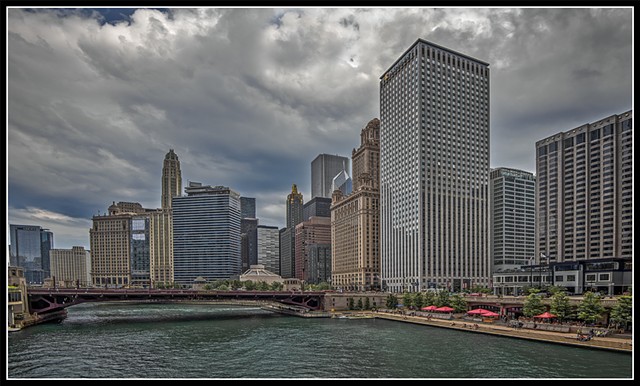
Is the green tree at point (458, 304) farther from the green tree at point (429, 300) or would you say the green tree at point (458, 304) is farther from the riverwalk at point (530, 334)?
the riverwalk at point (530, 334)

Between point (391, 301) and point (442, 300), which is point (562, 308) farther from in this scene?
point (391, 301)

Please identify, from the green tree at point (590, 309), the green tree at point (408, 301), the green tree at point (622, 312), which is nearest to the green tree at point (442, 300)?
the green tree at point (408, 301)

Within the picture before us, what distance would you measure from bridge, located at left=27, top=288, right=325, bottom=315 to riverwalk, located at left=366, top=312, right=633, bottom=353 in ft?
148

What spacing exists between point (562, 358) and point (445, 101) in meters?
158

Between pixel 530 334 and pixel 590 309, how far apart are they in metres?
12.4

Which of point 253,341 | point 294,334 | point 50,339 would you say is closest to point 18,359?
point 50,339

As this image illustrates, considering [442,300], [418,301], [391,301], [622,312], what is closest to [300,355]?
[622,312]

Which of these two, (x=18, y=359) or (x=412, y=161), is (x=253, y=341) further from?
(x=412, y=161)

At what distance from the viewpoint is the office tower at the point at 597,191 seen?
17212 cm

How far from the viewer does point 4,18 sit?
772 inches

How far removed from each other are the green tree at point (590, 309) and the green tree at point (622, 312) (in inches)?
138

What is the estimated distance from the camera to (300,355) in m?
64.4

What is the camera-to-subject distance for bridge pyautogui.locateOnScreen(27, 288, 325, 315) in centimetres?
12019

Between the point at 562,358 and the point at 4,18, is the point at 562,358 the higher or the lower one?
the lower one
